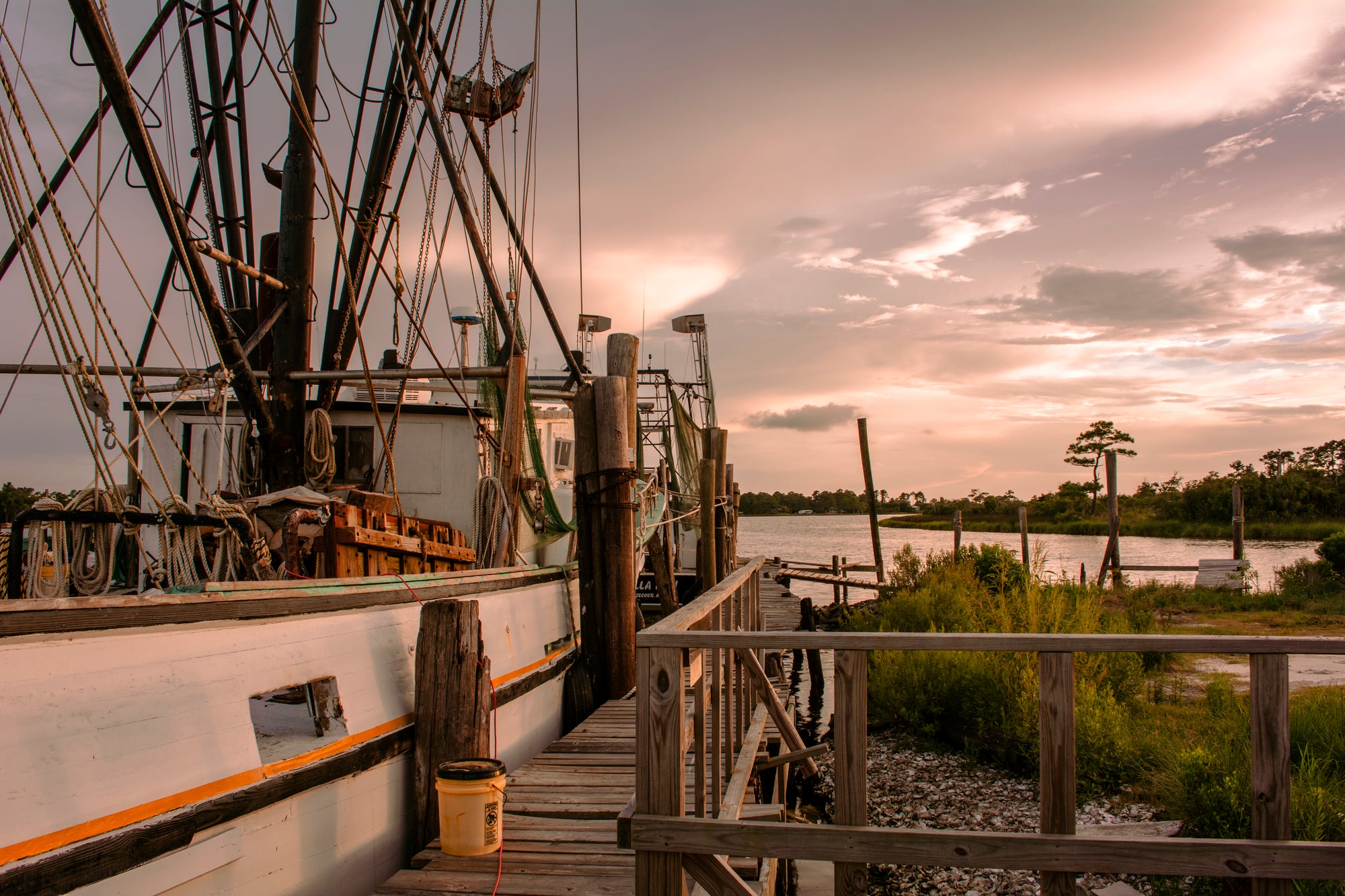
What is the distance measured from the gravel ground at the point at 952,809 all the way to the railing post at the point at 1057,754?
2.39 m

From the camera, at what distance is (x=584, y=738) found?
281 inches

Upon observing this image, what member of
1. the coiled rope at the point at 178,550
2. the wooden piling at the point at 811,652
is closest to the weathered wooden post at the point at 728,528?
the wooden piling at the point at 811,652

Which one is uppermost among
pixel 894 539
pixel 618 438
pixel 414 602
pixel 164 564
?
pixel 618 438

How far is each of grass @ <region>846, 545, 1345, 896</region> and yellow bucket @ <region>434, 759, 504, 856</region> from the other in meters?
3.85

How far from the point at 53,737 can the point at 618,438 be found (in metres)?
5.67

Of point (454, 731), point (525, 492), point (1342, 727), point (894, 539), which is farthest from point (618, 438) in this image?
point (894, 539)

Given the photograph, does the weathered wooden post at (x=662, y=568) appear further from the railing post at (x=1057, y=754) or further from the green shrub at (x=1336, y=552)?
the green shrub at (x=1336, y=552)

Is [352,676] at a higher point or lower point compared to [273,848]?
higher

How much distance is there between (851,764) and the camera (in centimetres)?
319

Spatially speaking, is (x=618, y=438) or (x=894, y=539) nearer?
(x=618, y=438)

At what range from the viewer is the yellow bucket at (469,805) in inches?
181

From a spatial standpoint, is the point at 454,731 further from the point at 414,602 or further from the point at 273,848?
the point at 273,848

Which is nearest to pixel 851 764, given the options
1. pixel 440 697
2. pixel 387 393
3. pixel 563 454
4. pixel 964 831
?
pixel 964 831

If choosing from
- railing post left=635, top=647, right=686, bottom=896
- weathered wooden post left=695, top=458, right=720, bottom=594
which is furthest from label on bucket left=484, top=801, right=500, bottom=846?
weathered wooden post left=695, top=458, right=720, bottom=594
